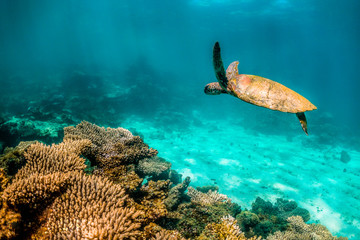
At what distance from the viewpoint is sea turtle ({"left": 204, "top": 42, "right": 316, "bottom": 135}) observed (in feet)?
12.3

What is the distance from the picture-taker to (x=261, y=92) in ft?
13.3

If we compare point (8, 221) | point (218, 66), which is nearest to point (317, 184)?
point (218, 66)

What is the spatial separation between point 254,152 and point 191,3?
146 feet

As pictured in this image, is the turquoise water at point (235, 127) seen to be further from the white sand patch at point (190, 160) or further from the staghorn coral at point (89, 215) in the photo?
the staghorn coral at point (89, 215)

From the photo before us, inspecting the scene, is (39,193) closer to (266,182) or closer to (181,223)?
(181,223)

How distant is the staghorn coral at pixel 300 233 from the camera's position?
515 centimetres

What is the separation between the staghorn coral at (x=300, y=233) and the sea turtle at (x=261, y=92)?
360 cm

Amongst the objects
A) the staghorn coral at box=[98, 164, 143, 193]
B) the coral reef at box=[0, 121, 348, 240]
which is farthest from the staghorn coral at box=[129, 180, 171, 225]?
the staghorn coral at box=[98, 164, 143, 193]

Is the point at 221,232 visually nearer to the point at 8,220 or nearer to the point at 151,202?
the point at 151,202

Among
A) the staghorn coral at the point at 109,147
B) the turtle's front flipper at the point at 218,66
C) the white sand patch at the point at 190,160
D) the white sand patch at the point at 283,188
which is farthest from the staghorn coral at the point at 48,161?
the white sand patch at the point at 283,188

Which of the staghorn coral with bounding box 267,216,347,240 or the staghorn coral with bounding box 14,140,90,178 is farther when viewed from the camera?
the staghorn coral with bounding box 267,216,347,240

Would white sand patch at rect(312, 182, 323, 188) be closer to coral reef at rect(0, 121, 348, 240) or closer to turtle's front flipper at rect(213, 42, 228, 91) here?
coral reef at rect(0, 121, 348, 240)

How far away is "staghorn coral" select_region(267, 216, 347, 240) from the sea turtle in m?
3.60

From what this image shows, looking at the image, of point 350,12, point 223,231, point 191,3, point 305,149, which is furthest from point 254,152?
point 191,3
